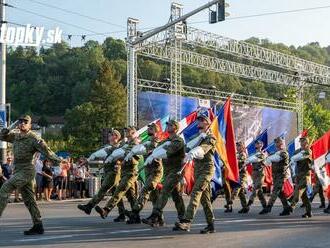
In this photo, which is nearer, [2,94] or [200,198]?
[200,198]

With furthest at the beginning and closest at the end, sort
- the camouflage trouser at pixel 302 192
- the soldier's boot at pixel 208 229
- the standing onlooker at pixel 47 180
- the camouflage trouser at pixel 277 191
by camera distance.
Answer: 1. the standing onlooker at pixel 47 180
2. the camouflage trouser at pixel 277 191
3. the camouflage trouser at pixel 302 192
4. the soldier's boot at pixel 208 229

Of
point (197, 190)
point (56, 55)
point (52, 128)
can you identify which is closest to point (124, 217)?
point (197, 190)

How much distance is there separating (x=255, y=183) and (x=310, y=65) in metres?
31.8

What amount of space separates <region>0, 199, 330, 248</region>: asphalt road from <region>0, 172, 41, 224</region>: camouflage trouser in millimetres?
469

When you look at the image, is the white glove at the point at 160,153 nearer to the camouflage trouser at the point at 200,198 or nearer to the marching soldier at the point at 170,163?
the marching soldier at the point at 170,163

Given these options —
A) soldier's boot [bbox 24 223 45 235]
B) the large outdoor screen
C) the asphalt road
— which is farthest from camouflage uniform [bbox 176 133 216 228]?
the large outdoor screen

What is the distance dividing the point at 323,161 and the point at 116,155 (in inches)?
246

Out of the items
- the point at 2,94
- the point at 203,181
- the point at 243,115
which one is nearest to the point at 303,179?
the point at 203,181

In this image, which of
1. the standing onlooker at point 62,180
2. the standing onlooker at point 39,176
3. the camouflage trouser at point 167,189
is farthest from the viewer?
the standing onlooker at point 62,180

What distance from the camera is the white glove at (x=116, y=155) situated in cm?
1337

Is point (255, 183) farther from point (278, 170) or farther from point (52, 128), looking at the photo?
point (52, 128)

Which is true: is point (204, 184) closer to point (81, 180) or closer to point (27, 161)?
point (27, 161)

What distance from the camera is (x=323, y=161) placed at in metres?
16.8

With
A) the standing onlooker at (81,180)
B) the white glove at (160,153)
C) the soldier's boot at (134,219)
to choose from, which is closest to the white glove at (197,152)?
the white glove at (160,153)
